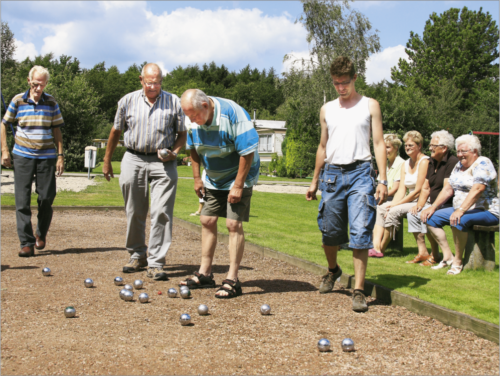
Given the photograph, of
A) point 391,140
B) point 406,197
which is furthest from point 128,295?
point 391,140

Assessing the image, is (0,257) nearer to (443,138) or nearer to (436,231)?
(436,231)

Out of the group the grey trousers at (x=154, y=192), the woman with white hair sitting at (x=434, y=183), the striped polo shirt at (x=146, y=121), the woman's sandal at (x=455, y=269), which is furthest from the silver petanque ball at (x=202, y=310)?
the woman with white hair sitting at (x=434, y=183)

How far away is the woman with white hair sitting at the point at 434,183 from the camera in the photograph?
6.64 meters

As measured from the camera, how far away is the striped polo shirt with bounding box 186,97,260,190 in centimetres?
488

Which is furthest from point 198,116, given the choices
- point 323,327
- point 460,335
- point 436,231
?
point 436,231

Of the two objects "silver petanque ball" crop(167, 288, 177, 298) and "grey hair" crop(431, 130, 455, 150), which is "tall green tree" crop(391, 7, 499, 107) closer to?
"grey hair" crop(431, 130, 455, 150)

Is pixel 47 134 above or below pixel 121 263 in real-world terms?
above

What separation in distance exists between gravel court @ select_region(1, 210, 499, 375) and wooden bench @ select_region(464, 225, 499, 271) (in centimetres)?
176

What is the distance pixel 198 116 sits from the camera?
4707mm

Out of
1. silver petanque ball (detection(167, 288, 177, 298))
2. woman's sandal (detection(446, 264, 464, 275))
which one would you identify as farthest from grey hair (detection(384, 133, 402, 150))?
silver petanque ball (detection(167, 288, 177, 298))

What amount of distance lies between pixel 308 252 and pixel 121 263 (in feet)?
8.55

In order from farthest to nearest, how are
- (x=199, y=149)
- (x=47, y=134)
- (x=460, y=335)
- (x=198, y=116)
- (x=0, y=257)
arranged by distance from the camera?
(x=47, y=134) < (x=0, y=257) < (x=199, y=149) < (x=198, y=116) < (x=460, y=335)

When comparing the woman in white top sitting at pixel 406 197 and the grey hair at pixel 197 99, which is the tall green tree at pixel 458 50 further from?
the grey hair at pixel 197 99

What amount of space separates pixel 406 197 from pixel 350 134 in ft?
8.82
